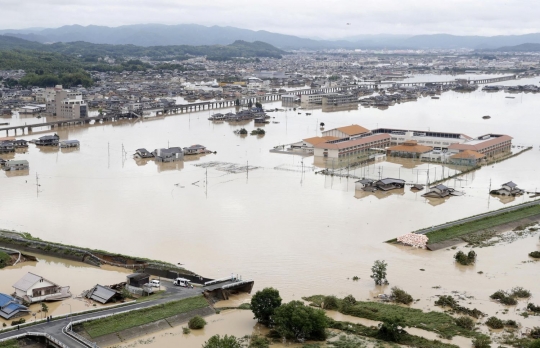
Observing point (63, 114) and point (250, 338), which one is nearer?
point (250, 338)

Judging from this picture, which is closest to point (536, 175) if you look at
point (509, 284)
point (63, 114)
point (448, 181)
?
point (448, 181)

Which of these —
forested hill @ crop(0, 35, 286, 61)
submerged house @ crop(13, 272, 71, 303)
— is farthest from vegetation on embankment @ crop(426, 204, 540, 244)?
forested hill @ crop(0, 35, 286, 61)

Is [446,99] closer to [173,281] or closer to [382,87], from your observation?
[382,87]

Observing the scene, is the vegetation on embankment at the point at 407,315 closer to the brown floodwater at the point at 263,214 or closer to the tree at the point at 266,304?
the brown floodwater at the point at 263,214

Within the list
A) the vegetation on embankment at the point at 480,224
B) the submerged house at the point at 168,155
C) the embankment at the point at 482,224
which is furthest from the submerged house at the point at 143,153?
the vegetation on embankment at the point at 480,224

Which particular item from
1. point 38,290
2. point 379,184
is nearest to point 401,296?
point 38,290

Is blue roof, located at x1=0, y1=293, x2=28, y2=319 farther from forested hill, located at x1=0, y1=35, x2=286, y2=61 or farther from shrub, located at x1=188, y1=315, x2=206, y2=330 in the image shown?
forested hill, located at x1=0, y1=35, x2=286, y2=61
